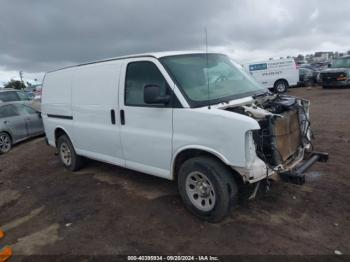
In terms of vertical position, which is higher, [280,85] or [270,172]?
[280,85]

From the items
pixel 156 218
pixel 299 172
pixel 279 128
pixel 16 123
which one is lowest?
pixel 156 218

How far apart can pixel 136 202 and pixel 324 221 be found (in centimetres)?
264

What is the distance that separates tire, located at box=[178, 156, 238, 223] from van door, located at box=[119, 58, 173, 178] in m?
0.40

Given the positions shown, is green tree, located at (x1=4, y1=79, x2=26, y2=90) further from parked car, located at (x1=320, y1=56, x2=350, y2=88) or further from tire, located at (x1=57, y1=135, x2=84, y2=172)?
tire, located at (x1=57, y1=135, x2=84, y2=172)

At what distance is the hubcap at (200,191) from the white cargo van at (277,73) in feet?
55.7

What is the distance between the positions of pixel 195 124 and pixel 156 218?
1449mm

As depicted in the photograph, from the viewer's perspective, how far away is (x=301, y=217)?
396 centimetres

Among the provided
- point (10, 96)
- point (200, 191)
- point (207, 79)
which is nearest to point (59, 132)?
point (207, 79)

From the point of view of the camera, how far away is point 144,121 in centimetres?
446

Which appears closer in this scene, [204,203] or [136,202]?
[204,203]

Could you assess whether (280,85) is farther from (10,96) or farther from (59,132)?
(59,132)

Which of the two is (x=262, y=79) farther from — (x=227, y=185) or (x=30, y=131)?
(x=227, y=185)

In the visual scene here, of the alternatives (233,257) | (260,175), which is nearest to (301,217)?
(260,175)

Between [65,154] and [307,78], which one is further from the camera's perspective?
[307,78]
